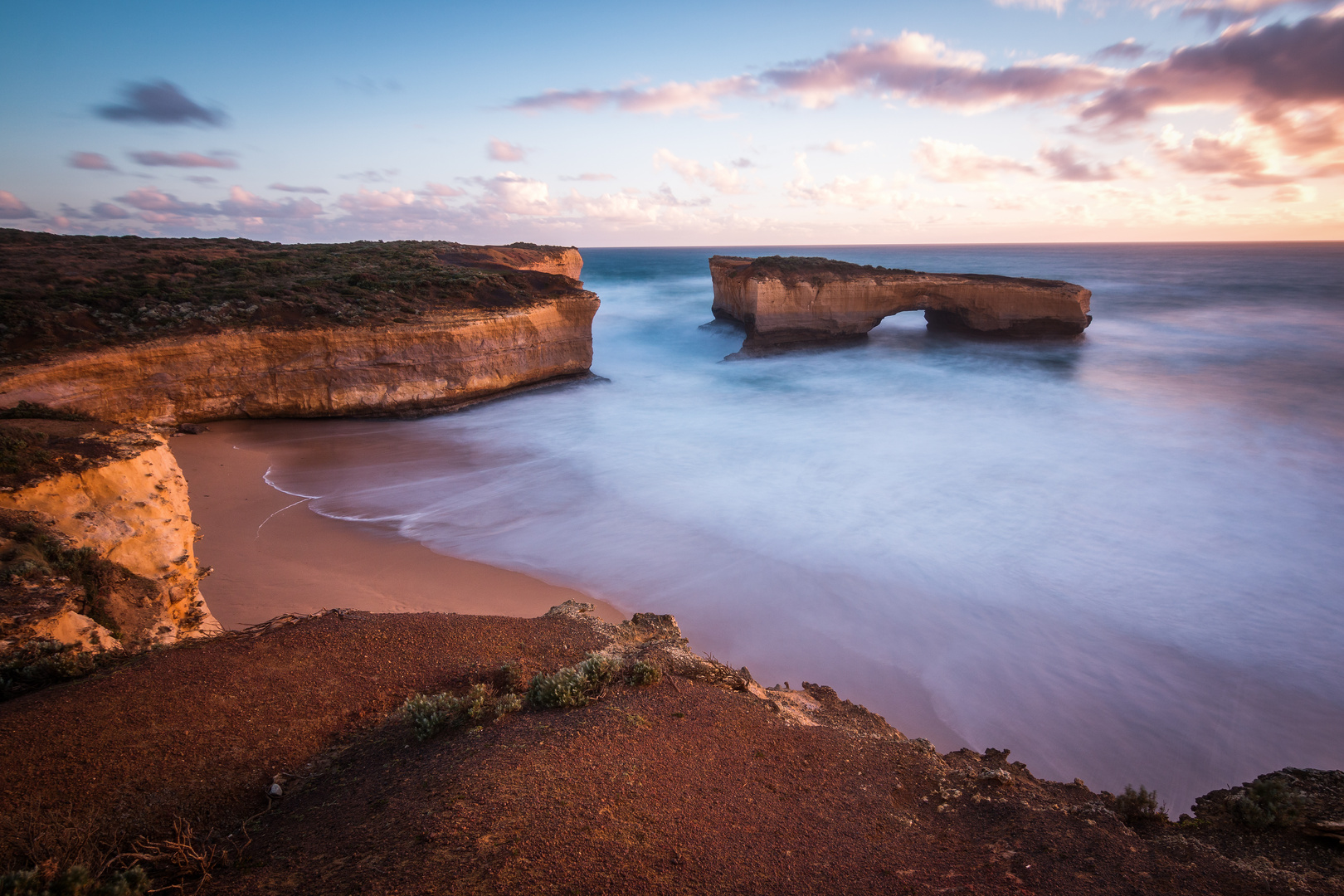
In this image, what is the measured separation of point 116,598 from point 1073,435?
1821cm

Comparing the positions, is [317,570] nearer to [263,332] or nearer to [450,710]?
[450,710]

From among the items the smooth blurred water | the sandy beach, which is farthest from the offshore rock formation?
the smooth blurred water

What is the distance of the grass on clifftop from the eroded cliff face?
390mm

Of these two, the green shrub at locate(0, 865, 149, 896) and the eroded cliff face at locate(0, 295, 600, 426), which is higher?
the eroded cliff face at locate(0, 295, 600, 426)

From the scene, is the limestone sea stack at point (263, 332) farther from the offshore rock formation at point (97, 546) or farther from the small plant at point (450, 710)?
the small plant at point (450, 710)

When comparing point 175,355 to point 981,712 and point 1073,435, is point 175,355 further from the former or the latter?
point 1073,435

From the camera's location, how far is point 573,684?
4340 millimetres

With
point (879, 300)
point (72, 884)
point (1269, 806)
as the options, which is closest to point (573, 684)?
point (72, 884)

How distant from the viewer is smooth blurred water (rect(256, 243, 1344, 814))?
6598 millimetres

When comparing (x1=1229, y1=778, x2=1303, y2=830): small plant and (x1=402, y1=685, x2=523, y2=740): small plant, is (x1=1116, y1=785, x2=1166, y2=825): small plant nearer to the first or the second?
(x1=1229, y1=778, x2=1303, y2=830): small plant

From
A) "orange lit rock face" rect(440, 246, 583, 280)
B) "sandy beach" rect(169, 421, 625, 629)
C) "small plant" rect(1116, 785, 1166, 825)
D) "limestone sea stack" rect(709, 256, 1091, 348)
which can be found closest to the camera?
"small plant" rect(1116, 785, 1166, 825)

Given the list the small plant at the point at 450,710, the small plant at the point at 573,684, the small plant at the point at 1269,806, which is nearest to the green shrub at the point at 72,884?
the small plant at the point at 450,710

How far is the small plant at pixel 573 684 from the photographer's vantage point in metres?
4.25

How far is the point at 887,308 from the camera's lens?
2444 cm
